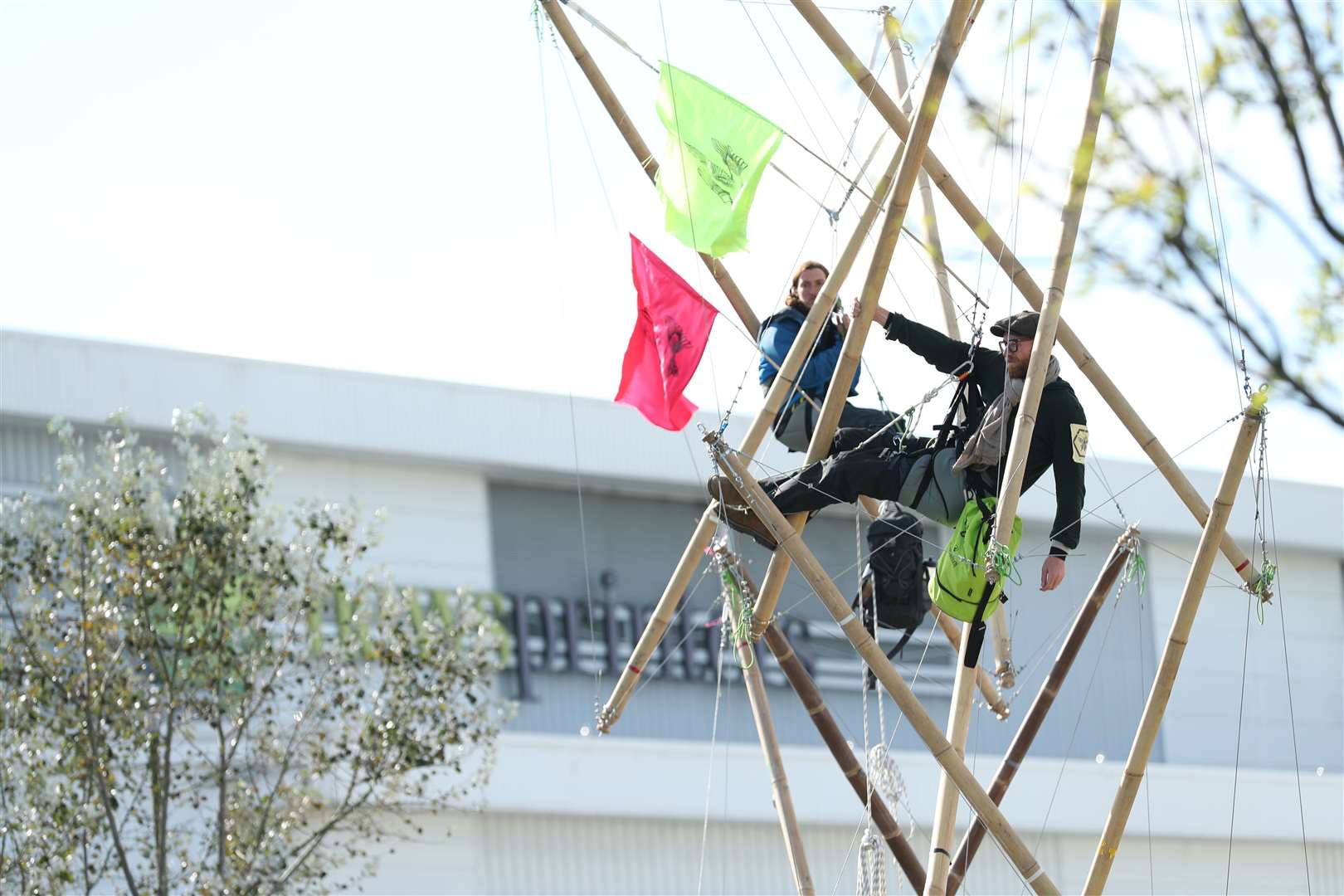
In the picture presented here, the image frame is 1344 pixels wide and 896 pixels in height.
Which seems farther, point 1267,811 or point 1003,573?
point 1267,811

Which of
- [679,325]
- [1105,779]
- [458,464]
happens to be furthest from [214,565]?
[1105,779]

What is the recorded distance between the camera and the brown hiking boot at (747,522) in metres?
10.1

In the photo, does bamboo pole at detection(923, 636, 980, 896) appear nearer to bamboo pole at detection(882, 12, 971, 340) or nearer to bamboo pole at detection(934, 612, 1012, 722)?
bamboo pole at detection(934, 612, 1012, 722)

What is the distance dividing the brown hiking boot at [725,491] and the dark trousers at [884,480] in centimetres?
33

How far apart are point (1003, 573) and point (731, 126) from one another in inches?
128

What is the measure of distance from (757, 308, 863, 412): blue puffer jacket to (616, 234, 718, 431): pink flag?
0.38m

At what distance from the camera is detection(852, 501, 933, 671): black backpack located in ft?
38.1

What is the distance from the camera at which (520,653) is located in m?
28.4

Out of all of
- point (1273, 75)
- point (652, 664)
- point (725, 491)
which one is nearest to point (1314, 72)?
point (1273, 75)

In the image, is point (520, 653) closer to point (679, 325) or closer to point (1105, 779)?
point (1105, 779)

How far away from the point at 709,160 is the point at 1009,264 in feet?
5.75

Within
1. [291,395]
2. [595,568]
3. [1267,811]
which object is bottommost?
[1267,811]

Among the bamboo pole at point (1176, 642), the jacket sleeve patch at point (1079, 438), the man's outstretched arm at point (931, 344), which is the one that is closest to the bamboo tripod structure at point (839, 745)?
the bamboo pole at point (1176, 642)

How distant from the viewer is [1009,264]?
10672 mm
